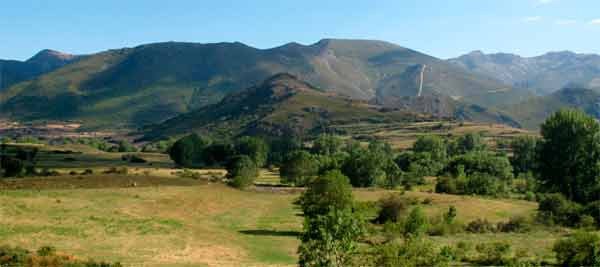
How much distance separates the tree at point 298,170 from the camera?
145875 millimetres

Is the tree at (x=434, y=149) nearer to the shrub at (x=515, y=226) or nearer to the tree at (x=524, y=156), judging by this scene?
the tree at (x=524, y=156)

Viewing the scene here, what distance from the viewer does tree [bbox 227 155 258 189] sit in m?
124

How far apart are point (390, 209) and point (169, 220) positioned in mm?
34046

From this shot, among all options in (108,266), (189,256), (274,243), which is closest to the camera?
(108,266)

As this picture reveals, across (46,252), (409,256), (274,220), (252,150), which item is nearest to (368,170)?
(274,220)

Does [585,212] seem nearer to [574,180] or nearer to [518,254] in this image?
[574,180]

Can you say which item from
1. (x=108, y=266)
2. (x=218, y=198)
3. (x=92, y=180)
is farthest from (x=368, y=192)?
(x=108, y=266)

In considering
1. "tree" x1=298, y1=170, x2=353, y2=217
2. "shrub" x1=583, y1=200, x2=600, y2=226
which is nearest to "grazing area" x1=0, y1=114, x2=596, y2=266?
"tree" x1=298, y1=170, x2=353, y2=217

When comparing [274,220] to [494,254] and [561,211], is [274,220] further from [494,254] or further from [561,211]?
[561,211]

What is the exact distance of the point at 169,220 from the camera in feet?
237

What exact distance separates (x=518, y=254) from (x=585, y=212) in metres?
43.5

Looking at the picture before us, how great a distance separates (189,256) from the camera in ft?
180

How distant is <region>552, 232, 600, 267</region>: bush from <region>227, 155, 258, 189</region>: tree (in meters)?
76.3

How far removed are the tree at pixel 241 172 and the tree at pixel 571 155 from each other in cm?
6248
